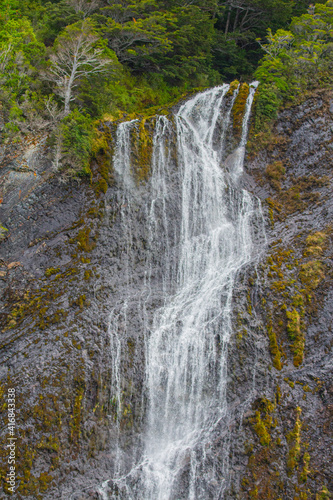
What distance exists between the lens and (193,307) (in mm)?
10133

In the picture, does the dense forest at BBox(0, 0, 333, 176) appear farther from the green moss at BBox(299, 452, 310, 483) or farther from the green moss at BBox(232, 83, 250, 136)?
the green moss at BBox(299, 452, 310, 483)

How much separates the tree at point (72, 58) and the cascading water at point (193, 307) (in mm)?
2874

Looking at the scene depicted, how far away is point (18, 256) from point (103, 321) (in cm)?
346

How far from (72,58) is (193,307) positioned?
10586 millimetres

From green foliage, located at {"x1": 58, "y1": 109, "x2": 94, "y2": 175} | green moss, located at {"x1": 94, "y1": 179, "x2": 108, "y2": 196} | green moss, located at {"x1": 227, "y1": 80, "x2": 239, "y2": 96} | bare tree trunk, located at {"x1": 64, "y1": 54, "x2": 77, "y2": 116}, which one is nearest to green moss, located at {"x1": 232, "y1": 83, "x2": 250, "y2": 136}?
green moss, located at {"x1": 227, "y1": 80, "x2": 239, "y2": 96}

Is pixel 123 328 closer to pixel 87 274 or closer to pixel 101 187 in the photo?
pixel 87 274

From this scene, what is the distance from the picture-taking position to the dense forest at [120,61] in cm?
1188

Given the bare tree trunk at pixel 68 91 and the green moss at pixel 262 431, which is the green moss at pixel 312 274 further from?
the bare tree trunk at pixel 68 91

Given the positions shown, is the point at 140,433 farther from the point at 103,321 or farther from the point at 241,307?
the point at 241,307

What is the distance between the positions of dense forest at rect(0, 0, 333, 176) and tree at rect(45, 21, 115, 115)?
1.5 inches

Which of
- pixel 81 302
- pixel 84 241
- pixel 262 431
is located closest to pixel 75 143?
pixel 84 241

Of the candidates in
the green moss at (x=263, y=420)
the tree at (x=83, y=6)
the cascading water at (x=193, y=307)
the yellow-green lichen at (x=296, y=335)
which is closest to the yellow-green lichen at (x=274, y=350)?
the yellow-green lichen at (x=296, y=335)

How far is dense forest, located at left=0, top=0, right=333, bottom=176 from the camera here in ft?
39.0

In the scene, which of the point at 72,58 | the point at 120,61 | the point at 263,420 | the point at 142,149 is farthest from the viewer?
the point at 120,61
